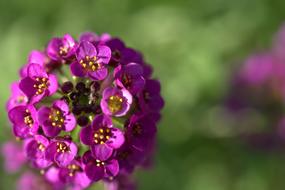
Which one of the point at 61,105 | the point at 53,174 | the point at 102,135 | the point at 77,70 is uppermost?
the point at 77,70

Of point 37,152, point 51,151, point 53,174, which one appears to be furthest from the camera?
point 53,174

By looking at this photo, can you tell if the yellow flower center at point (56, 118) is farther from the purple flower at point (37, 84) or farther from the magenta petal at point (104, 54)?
the magenta petal at point (104, 54)

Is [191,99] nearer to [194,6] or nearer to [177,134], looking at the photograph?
[177,134]

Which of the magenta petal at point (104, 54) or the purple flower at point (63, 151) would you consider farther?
the magenta petal at point (104, 54)

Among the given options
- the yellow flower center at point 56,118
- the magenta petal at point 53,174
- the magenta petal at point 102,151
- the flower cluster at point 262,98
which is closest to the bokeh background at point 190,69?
the flower cluster at point 262,98

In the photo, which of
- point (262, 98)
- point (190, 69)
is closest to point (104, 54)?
point (190, 69)

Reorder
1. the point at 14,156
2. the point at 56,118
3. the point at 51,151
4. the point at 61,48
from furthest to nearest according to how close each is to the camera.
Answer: the point at 14,156 < the point at 61,48 < the point at 51,151 < the point at 56,118

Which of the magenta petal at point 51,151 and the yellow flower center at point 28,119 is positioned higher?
the yellow flower center at point 28,119

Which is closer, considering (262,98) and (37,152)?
(37,152)

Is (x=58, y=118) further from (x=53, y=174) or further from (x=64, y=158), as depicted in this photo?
(x=53, y=174)
